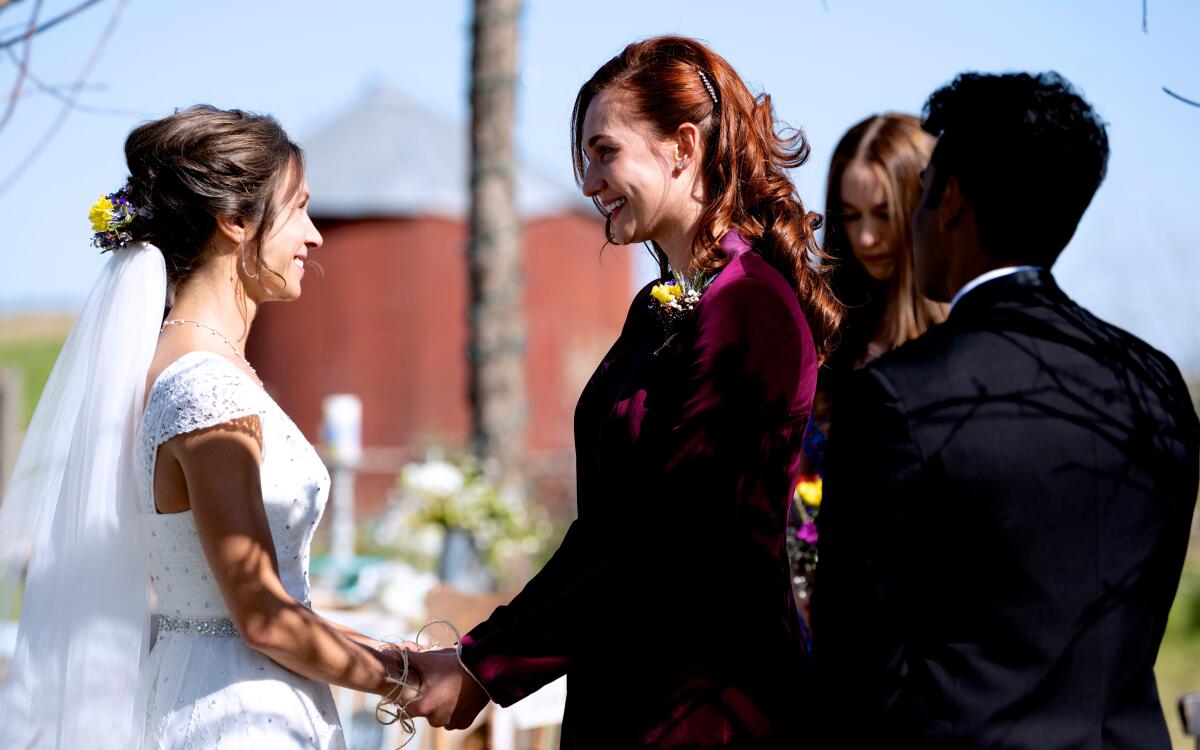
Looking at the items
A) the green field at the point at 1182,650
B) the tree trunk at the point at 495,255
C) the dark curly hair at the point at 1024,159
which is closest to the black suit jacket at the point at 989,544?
the dark curly hair at the point at 1024,159

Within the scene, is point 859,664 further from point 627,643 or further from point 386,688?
point 386,688

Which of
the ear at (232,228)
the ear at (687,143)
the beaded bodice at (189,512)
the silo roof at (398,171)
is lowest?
the beaded bodice at (189,512)

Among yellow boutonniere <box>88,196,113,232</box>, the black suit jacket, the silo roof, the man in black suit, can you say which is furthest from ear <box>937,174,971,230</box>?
the silo roof

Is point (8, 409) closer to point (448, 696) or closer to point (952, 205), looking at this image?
point (448, 696)

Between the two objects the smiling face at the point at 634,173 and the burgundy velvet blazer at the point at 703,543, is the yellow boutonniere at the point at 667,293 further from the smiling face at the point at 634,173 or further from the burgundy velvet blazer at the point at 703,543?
the smiling face at the point at 634,173

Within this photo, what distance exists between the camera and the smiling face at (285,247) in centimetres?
255

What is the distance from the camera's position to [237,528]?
224cm

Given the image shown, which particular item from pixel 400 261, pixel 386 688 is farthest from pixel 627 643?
pixel 400 261

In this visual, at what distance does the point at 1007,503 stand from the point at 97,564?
174cm

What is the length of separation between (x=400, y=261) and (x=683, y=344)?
15.8 metres

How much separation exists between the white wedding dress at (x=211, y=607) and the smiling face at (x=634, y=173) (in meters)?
0.78

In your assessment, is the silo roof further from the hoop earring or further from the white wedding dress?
the white wedding dress

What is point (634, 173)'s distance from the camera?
2471 millimetres

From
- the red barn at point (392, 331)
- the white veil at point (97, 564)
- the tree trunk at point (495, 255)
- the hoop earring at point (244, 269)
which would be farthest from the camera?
the red barn at point (392, 331)
